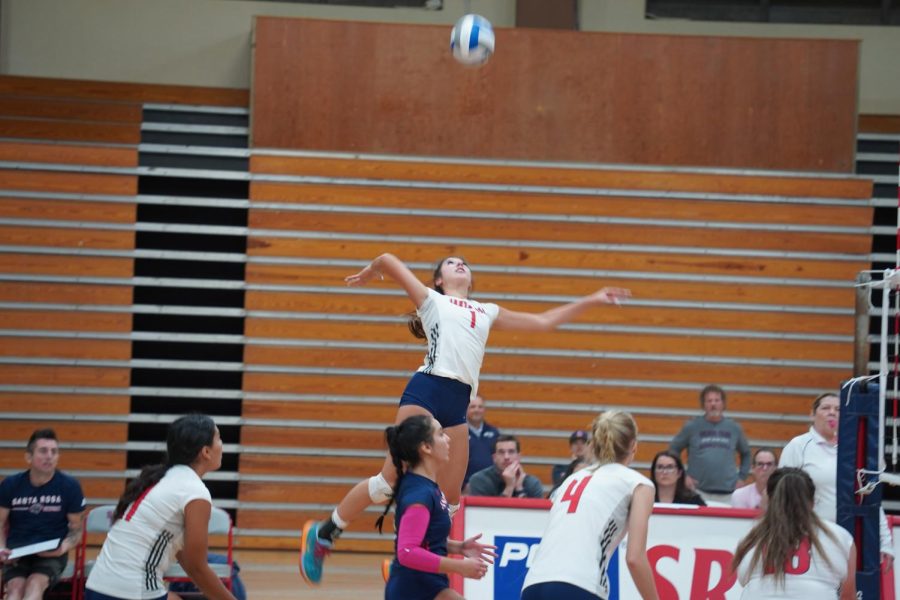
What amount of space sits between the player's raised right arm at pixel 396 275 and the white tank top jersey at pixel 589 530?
182 cm

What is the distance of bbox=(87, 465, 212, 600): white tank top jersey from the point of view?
474 cm

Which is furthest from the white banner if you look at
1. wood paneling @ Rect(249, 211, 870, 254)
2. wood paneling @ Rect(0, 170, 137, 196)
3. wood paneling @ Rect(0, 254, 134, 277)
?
wood paneling @ Rect(0, 170, 137, 196)

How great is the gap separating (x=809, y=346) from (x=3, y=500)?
26.9 feet

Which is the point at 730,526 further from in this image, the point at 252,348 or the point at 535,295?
the point at 252,348

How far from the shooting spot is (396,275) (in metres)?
6.45

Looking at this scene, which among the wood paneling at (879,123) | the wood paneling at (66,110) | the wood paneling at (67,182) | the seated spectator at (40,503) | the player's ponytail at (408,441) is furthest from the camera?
the wood paneling at (879,123)

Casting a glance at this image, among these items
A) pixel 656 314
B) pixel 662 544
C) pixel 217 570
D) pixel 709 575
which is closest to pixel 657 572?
pixel 662 544

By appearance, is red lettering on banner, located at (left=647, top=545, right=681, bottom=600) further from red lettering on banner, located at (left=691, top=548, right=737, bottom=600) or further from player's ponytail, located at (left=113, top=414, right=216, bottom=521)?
player's ponytail, located at (left=113, top=414, right=216, bottom=521)

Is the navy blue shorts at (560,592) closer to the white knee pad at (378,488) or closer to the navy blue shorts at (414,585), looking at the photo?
the navy blue shorts at (414,585)

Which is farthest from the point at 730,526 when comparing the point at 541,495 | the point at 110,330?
the point at 110,330

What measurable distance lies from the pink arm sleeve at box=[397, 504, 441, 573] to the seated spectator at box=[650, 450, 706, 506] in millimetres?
4237

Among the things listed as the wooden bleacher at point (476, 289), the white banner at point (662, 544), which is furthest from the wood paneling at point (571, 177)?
the white banner at point (662, 544)

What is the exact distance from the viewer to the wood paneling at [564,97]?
12.5 m

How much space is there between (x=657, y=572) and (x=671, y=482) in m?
1.37
